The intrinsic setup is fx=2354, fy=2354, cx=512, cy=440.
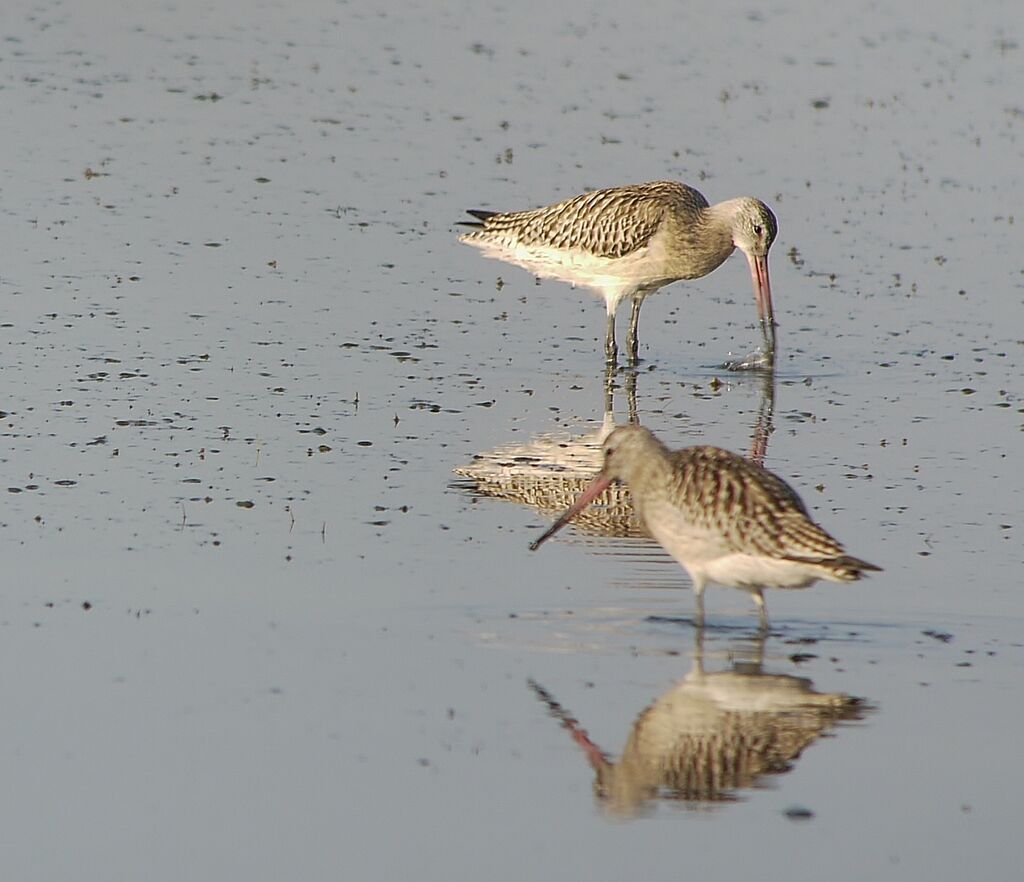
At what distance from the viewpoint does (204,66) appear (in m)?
24.5

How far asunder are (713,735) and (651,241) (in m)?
7.53

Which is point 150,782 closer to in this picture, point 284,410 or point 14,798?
point 14,798

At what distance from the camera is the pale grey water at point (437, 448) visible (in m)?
7.70

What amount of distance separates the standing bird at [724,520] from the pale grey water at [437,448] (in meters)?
0.32

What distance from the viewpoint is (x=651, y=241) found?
612 inches

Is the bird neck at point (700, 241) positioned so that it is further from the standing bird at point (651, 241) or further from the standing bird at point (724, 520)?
the standing bird at point (724, 520)

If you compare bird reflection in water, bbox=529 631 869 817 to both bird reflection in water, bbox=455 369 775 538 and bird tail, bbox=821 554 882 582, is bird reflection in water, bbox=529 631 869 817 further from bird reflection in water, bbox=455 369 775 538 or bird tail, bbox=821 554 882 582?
bird reflection in water, bbox=455 369 775 538

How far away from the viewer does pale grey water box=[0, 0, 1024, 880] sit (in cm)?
770

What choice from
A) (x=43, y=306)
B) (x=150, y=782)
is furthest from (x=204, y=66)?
(x=150, y=782)

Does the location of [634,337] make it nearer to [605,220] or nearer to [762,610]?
[605,220]

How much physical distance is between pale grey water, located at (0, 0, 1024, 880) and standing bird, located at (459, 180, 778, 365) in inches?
18.3

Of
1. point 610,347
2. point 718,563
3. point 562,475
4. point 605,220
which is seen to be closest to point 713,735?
point 718,563

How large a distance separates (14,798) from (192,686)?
1182mm

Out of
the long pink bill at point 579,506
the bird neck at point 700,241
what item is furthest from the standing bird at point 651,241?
the long pink bill at point 579,506
